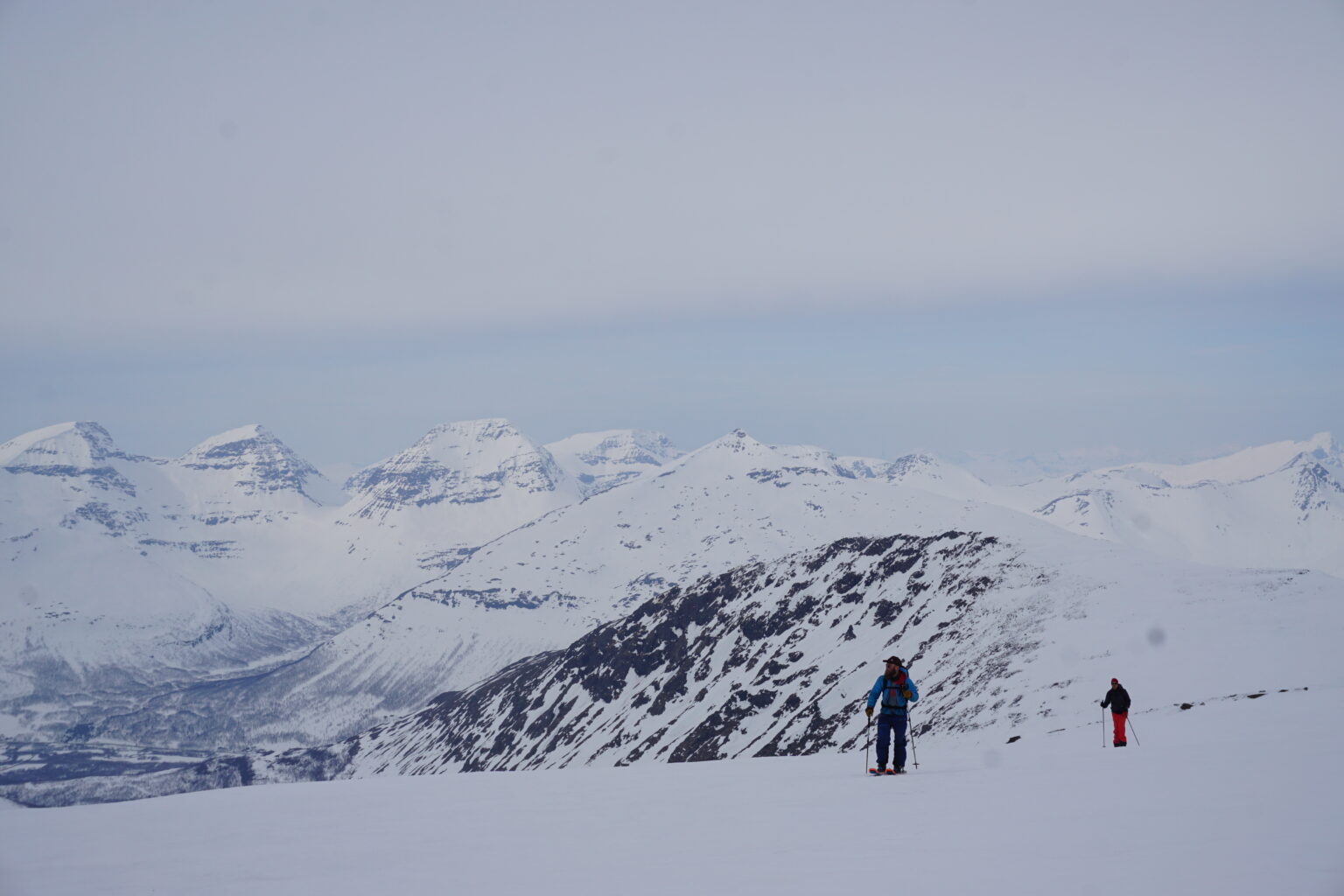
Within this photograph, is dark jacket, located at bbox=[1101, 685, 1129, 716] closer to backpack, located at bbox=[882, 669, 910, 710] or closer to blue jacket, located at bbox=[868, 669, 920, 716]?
blue jacket, located at bbox=[868, 669, 920, 716]

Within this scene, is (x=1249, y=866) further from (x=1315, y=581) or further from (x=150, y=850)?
(x=1315, y=581)

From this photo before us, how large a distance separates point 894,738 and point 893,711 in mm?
872

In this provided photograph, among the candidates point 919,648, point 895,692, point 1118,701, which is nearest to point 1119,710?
point 1118,701

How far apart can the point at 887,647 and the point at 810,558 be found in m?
50.8

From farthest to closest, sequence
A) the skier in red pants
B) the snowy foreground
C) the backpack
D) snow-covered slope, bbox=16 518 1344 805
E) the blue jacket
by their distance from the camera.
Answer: snow-covered slope, bbox=16 518 1344 805 → the skier in red pants → the backpack → the blue jacket → the snowy foreground

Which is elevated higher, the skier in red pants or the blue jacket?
the blue jacket

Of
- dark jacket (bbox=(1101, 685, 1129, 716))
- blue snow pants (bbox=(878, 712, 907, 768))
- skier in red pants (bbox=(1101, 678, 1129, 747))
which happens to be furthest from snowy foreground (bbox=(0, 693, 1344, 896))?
dark jacket (bbox=(1101, 685, 1129, 716))

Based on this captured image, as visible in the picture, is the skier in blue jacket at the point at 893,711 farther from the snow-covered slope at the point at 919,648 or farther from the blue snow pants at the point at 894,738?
the snow-covered slope at the point at 919,648

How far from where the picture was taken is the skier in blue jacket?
22547mm

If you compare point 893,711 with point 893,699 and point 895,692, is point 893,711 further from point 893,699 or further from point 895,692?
point 895,692

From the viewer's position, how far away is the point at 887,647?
91.9 meters

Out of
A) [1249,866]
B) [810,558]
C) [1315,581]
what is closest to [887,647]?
[1315,581]

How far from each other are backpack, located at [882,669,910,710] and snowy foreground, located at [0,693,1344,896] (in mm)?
1987

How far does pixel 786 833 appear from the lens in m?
15.3
